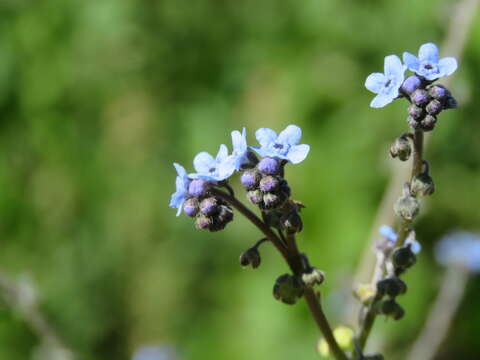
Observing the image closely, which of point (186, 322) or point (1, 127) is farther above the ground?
point (1, 127)

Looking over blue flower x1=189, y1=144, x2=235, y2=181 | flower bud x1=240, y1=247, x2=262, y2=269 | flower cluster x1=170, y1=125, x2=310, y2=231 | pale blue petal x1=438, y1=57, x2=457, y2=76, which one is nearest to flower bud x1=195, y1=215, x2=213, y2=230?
flower cluster x1=170, y1=125, x2=310, y2=231

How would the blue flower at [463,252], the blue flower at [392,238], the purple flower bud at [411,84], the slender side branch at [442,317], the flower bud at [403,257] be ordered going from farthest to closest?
the blue flower at [463,252] < the slender side branch at [442,317] < the blue flower at [392,238] < the flower bud at [403,257] < the purple flower bud at [411,84]

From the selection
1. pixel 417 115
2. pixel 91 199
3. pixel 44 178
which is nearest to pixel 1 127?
pixel 44 178

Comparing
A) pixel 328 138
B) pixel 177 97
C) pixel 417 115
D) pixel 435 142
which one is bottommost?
pixel 417 115

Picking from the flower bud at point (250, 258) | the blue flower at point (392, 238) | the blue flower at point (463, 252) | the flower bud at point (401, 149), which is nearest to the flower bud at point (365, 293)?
the blue flower at point (392, 238)

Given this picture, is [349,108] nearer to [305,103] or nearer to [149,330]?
[305,103]

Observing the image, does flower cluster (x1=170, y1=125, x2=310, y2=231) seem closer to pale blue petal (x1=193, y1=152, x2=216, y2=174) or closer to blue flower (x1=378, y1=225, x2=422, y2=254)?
pale blue petal (x1=193, y1=152, x2=216, y2=174)

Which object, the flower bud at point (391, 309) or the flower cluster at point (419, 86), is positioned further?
the flower bud at point (391, 309)

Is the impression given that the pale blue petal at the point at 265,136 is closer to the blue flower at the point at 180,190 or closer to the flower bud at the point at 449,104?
the blue flower at the point at 180,190
